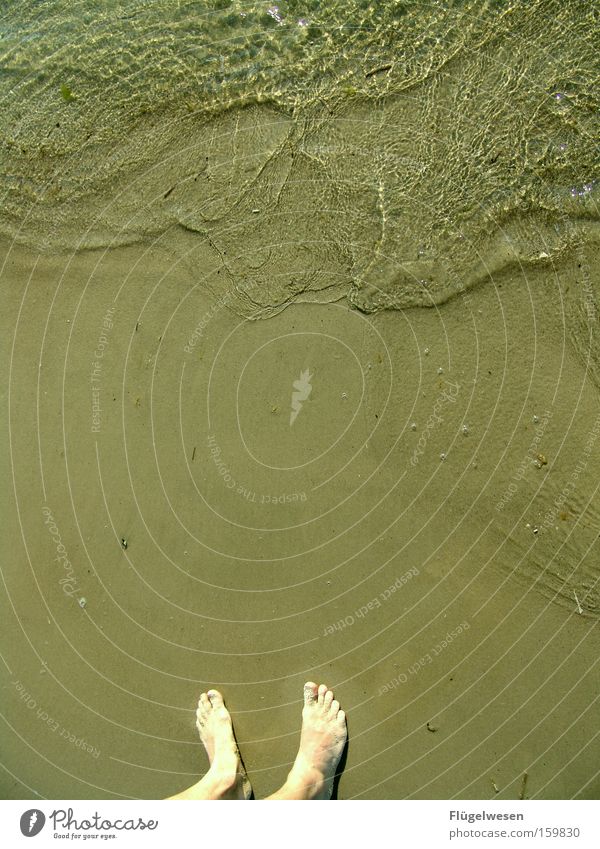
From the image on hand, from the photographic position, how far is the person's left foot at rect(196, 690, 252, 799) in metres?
4.02

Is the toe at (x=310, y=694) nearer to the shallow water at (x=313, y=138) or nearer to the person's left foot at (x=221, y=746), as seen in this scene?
the person's left foot at (x=221, y=746)

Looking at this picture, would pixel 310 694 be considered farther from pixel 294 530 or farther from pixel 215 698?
pixel 294 530

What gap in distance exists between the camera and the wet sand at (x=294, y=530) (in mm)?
4047

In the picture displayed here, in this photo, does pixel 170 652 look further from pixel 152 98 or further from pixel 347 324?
pixel 152 98

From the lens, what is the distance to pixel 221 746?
4066 mm

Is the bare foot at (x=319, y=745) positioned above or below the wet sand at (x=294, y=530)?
below

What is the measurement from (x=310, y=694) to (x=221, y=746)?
70 cm

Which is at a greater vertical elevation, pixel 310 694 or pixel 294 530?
pixel 294 530

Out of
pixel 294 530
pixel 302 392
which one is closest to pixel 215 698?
pixel 294 530

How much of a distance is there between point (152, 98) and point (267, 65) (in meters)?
0.84

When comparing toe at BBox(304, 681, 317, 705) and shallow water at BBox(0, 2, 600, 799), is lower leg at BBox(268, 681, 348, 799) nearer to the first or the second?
toe at BBox(304, 681, 317, 705)
